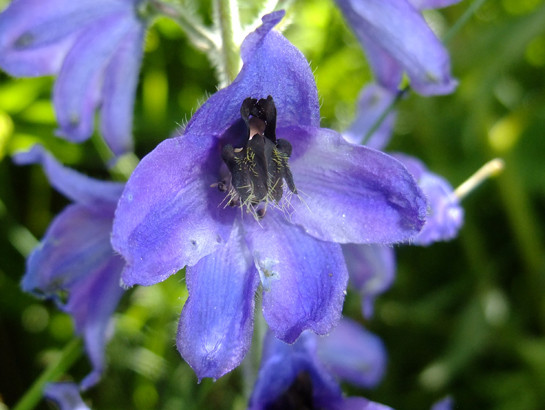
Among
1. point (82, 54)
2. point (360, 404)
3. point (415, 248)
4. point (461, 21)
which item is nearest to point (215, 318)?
point (360, 404)

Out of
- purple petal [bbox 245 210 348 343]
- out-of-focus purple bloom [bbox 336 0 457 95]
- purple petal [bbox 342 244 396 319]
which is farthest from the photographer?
purple petal [bbox 342 244 396 319]

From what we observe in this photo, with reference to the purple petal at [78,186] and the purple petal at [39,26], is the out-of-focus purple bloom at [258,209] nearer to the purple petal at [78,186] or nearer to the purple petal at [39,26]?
the purple petal at [78,186]

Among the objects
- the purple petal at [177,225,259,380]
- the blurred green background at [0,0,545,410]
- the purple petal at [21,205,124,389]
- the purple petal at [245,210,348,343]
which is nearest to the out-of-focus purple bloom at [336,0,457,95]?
the purple petal at [245,210,348,343]

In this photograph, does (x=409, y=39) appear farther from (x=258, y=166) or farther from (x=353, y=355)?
(x=353, y=355)

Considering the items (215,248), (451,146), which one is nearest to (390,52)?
(215,248)

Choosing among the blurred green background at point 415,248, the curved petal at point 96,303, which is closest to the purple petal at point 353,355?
the blurred green background at point 415,248

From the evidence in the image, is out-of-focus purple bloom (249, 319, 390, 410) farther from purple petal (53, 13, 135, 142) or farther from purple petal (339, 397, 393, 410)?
purple petal (53, 13, 135, 142)

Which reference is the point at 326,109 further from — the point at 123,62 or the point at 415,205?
the point at 415,205
